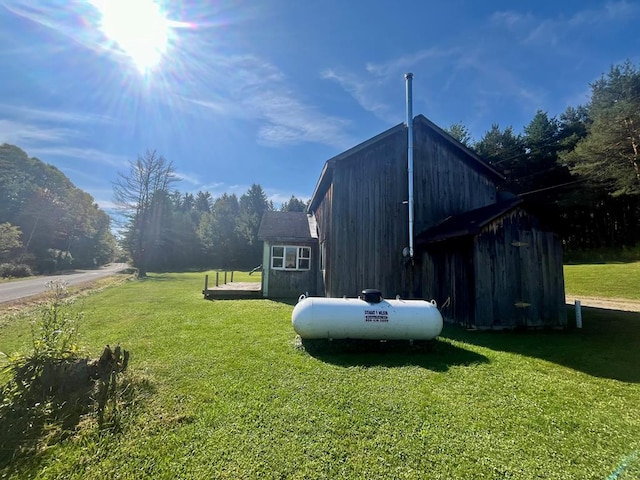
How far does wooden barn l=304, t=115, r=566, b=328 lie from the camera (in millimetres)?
8445

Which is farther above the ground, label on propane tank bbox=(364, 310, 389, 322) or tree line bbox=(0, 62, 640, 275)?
tree line bbox=(0, 62, 640, 275)

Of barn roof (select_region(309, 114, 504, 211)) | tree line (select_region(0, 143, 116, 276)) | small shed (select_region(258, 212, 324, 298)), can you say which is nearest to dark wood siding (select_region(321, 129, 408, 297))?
barn roof (select_region(309, 114, 504, 211))

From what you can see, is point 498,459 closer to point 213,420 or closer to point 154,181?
point 213,420

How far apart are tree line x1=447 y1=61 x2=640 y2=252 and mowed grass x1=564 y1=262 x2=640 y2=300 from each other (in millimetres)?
8682

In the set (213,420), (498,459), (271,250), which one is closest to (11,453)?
(213,420)

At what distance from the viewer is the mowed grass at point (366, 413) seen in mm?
2740

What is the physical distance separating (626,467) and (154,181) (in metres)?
35.6

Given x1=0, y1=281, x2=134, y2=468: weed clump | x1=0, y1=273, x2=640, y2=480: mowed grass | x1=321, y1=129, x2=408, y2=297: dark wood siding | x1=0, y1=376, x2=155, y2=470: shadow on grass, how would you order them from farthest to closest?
x1=321, y1=129, x2=408, y2=297: dark wood siding → x1=0, y1=281, x2=134, y2=468: weed clump → x1=0, y1=376, x2=155, y2=470: shadow on grass → x1=0, y1=273, x2=640, y2=480: mowed grass

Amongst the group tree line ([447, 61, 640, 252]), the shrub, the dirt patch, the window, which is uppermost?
tree line ([447, 61, 640, 252])

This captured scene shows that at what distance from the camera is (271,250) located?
Result: 15180 mm

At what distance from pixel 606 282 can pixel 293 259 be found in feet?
60.9

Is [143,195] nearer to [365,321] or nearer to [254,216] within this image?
[254,216]

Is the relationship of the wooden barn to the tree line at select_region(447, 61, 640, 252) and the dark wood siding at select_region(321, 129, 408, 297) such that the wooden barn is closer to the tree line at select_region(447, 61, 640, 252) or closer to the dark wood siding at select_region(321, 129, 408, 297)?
the dark wood siding at select_region(321, 129, 408, 297)

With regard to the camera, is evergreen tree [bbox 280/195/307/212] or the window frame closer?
the window frame
